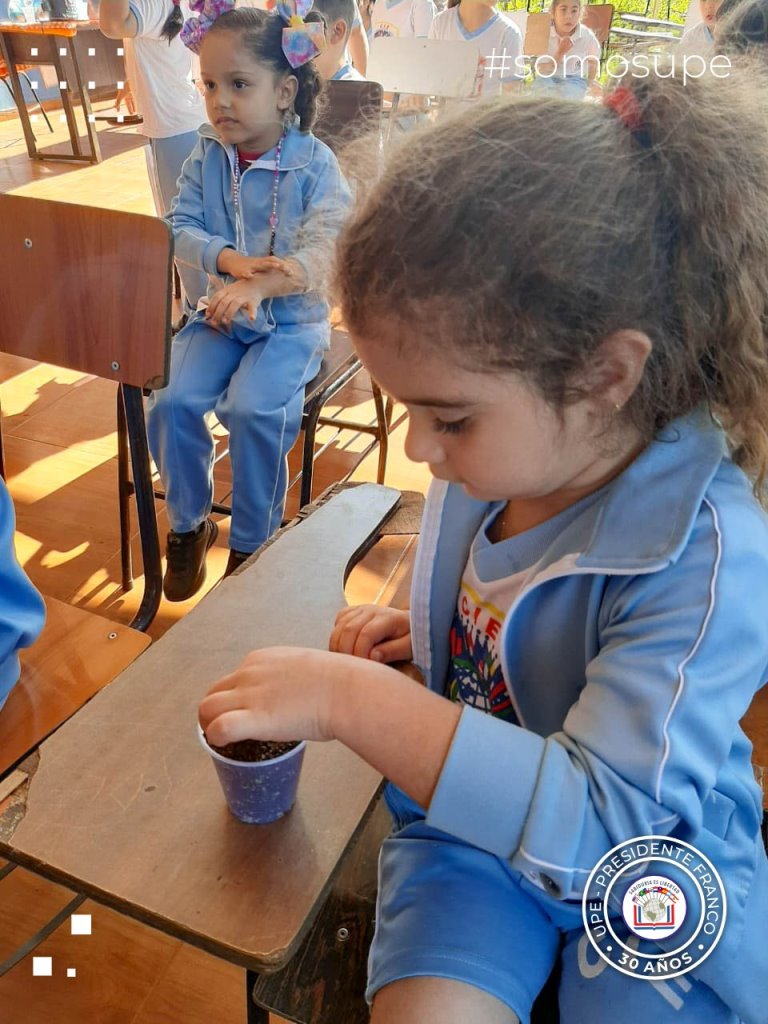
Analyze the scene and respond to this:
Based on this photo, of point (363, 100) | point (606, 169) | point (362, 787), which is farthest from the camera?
point (363, 100)

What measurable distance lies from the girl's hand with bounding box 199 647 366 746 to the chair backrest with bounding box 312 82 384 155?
1860 millimetres

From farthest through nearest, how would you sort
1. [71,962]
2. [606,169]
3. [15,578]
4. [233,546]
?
1. [233,546]
2. [71,962]
3. [15,578]
4. [606,169]

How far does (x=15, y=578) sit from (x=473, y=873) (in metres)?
0.62

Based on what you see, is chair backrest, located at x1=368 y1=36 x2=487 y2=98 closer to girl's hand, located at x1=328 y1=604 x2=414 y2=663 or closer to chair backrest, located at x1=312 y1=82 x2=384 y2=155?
chair backrest, located at x1=312 y1=82 x2=384 y2=155

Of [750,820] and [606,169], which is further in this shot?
[750,820]

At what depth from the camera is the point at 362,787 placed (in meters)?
0.68

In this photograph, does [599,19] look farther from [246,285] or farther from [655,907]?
[655,907]

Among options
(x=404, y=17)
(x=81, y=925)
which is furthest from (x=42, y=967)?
(x=404, y=17)

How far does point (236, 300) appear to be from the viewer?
1677mm

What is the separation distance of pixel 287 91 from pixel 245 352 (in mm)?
635

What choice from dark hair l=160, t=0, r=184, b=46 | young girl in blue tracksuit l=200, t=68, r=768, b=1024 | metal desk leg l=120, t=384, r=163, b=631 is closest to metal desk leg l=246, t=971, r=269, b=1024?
young girl in blue tracksuit l=200, t=68, r=768, b=1024

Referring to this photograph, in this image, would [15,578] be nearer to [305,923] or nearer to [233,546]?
[305,923]

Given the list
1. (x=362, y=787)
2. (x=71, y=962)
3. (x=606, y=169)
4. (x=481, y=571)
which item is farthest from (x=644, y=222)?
(x=71, y=962)

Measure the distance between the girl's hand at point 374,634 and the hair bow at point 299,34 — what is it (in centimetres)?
151
